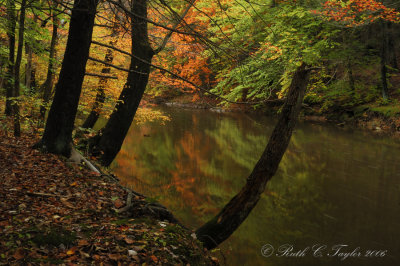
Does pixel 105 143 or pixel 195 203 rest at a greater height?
pixel 105 143

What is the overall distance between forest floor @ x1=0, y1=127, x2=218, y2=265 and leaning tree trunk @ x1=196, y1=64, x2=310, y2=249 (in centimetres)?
42

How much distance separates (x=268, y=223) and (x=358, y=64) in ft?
65.0

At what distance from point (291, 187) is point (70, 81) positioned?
6.75 metres

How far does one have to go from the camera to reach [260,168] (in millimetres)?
4082

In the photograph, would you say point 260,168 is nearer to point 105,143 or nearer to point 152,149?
point 105,143

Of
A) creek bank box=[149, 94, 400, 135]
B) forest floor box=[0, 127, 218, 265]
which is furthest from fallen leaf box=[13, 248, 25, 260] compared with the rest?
creek bank box=[149, 94, 400, 135]

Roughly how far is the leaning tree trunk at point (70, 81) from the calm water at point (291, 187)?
2.09 m

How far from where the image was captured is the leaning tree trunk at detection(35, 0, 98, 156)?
429 centimetres


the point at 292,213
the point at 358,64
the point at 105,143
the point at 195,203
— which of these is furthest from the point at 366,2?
the point at 105,143

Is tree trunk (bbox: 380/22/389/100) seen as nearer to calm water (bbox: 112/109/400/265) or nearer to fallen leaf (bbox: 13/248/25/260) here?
calm water (bbox: 112/109/400/265)

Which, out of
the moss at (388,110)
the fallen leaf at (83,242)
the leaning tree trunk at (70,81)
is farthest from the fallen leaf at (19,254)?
the moss at (388,110)

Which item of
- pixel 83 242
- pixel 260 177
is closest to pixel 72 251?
pixel 83 242

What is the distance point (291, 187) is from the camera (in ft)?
28.2

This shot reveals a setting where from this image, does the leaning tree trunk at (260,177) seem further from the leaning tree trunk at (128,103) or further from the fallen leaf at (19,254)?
the leaning tree trunk at (128,103)
